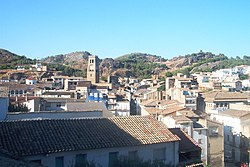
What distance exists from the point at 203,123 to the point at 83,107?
39.4 feet

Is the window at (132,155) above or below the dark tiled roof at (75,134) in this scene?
below

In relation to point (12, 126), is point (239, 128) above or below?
below

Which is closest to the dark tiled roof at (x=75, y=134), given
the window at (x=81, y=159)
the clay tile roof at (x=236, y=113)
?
the window at (x=81, y=159)

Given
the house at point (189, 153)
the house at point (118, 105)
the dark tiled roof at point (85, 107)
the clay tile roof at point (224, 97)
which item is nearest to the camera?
the house at point (189, 153)

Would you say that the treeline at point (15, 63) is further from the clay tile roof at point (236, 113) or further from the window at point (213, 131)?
the window at point (213, 131)

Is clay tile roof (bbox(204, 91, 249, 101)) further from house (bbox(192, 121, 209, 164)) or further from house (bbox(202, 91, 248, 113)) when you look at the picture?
house (bbox(192, 121, 209, 164))

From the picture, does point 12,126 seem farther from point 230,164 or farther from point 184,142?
point 230,164

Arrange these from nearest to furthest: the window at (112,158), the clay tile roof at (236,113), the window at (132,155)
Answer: the window at (112,158), the window at (132,155), the clay tile roof at (236,113)

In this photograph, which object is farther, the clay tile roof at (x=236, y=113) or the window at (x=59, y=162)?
the clay tile roof at (x=236, y=113)

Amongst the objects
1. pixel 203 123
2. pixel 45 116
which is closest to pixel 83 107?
pixel 45 116

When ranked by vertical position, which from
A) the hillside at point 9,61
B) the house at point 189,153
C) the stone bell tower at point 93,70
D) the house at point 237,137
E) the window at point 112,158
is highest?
the hillside at point 9,61

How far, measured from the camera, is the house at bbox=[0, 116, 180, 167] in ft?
52.3

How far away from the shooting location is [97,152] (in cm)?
1719

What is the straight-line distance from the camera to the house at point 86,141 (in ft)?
52.3
